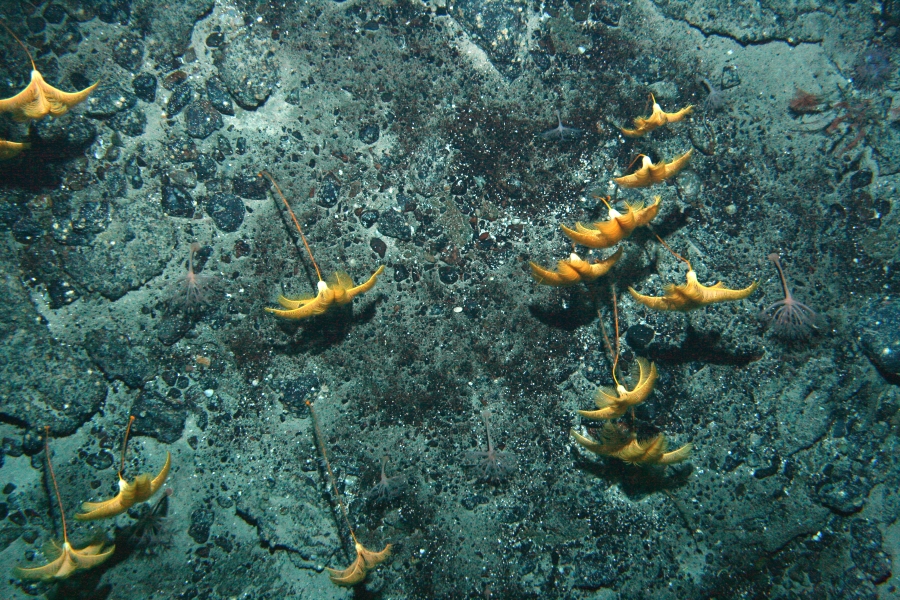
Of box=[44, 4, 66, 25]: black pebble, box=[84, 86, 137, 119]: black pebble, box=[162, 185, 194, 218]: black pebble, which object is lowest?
box=[162, 185, 194, 218]: black pebble

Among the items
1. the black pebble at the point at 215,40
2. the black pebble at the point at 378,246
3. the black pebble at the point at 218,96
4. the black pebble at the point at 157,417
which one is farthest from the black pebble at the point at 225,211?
the black pebble at the point at 157,417

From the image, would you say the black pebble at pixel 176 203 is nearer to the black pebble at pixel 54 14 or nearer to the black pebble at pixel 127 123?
the black pebble at pixel 127 123

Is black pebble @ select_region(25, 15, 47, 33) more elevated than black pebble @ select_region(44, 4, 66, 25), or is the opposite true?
black pebble @ select_region(44, 4, 66, 25)

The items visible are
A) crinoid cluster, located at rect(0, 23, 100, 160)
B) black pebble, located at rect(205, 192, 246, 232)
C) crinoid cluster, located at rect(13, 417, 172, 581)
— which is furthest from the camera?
black pebble, located at rect(205, 192, 246, 232)

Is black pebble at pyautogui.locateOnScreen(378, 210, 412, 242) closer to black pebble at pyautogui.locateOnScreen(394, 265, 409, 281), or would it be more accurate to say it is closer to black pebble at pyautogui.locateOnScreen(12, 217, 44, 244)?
black pebble at pyautogui.locateOnScreen(394, 265, 409, 281)

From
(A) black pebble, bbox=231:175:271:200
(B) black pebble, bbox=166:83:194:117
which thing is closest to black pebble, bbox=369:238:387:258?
(A) black pebble, bbox=231:175:271:200

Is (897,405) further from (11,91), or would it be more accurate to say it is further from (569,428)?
(11,91)
